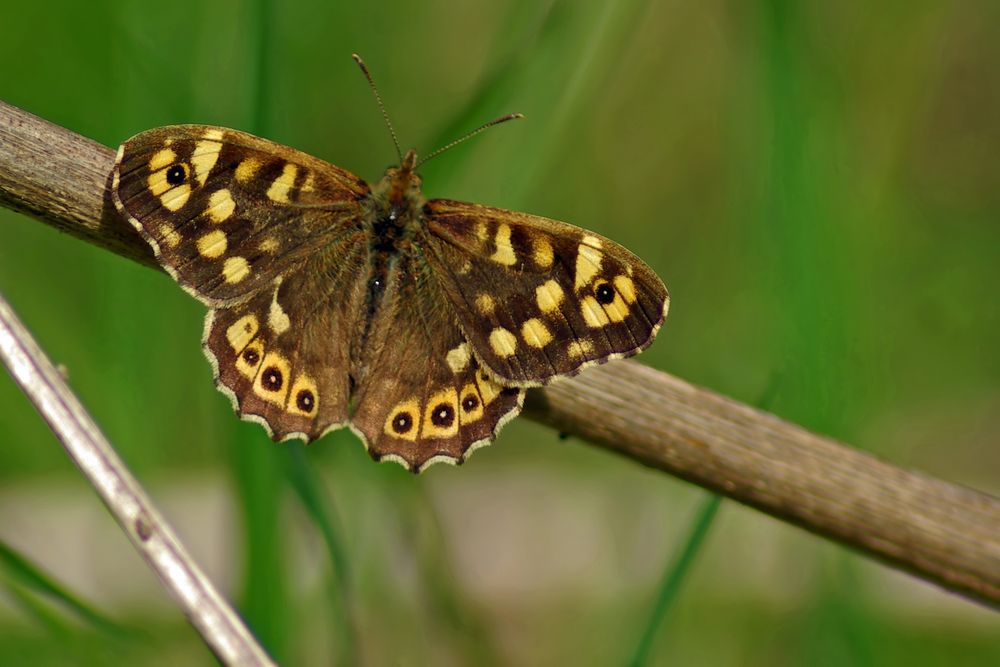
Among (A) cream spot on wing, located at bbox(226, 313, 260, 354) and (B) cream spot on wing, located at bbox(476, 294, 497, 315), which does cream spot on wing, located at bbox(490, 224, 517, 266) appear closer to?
(B) cream spot on wing, located at bbox(476, 294, 497, 315)

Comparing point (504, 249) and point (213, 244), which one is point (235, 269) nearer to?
point (213, 244)

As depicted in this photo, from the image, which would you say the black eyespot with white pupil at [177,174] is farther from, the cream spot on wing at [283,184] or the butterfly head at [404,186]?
the butterfly head at [404,186]

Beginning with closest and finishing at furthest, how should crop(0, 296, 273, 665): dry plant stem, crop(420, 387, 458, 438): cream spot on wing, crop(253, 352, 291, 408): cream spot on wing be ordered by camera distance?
crop(0, 296, 273, 665): dry plant stem → crop(253, 352, 291, 408): cream spot on wing → crop(420, 387, 458, 438): cream spot on wing

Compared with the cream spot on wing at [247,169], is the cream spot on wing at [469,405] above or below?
below

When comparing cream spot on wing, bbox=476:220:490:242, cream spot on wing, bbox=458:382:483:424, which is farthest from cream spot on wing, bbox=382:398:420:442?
cream spot on wing, bbox=476:220:490:242

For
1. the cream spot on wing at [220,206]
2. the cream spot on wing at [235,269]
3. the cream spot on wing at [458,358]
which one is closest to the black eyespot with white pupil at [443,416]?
the cream spot on wing at [458,358]

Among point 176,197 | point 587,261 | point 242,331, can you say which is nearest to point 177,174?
point 176,197
